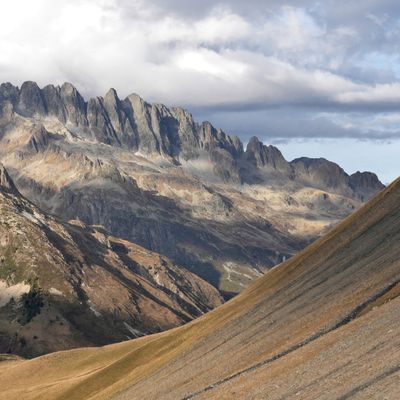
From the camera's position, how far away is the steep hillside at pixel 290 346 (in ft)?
205

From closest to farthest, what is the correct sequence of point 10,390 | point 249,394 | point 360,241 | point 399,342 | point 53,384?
1. point 399,342
2. point 249,394
3. point 360,241
4. point 53,384
5. point 10,390

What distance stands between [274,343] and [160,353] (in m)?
41.8

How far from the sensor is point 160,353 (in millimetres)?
131375

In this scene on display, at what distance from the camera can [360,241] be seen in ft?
428

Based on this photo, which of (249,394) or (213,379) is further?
(213,379)

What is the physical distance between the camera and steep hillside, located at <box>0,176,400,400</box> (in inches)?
2461

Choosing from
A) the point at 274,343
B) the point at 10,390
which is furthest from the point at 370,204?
the point at 10,390

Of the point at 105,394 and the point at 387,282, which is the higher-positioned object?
the point at 387,282

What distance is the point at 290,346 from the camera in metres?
84.2

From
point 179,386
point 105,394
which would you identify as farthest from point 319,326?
point 105,394

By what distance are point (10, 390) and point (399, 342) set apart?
112m

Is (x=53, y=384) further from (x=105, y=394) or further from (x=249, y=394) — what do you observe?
(x=249, y=394)

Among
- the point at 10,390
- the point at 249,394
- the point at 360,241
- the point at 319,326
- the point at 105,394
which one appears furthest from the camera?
the point at 10,390

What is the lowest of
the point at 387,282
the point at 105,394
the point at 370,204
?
the point at 105,394
